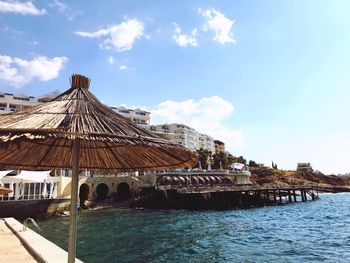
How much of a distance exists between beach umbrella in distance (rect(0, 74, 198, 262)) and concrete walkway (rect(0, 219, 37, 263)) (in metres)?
3.67

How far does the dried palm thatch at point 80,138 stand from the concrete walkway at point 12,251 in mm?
3704

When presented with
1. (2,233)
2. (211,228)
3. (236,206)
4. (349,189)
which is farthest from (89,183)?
(349,189)

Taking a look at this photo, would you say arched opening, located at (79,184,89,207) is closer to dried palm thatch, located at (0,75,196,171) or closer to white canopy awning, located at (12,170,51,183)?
white canopy awning, located at (12,170,51,183)

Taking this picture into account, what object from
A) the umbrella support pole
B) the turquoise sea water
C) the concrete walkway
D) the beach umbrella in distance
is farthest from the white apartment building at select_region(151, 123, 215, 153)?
the umbrella support pole

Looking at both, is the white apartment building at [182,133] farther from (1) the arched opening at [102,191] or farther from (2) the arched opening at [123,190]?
(1) the arched opening at [102,191]

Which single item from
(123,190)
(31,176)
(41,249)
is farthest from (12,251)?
(123,190)

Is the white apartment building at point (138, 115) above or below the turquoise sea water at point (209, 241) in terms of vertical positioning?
above

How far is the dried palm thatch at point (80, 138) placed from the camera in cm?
316

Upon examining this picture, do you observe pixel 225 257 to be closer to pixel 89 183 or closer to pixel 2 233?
→ pixel 2 233

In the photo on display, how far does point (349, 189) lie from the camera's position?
89.6 m

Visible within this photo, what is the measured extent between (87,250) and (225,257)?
6.82 m

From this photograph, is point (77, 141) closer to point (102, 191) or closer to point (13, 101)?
point (102, 191)

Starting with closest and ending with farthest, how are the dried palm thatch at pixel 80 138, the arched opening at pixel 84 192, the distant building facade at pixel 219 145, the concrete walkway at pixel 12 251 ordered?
1. the dried palm thatch at pixel 80 138
2. the concrete walkway at pixel 12 251
3. the arched opening at pixel 84 192
4. the distant building facade at pixel 219 145

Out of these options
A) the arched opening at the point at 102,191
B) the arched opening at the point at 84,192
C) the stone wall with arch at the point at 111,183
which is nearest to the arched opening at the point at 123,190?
the stone wall with arch at the point at 111,183
